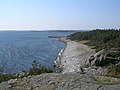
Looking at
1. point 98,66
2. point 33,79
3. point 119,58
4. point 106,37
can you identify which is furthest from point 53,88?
point 106,37

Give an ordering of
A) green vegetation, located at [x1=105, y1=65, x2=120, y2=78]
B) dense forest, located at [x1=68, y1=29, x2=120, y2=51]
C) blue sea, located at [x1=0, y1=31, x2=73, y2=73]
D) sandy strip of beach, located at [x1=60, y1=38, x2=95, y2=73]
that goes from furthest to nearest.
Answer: dense forest, located at [x1=68, y1=29, x2=120, y2=51] < blue sea, located at [x1=0, y1=31, x2=73, y2=73] < sandy strip of beach, located at [x1=60, y1=38, x2=95, y2=73] < green vegetation, located at [x1=105, y1=65, x2=120, y2=78]

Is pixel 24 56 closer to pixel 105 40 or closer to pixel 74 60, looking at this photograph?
pixel 74 60

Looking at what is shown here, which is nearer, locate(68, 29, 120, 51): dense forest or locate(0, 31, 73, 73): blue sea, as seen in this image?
locate(0, 31, 73, 73): blue sea

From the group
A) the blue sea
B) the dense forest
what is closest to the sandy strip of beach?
the blue sea

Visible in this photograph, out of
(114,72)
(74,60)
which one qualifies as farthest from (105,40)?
(114,72)

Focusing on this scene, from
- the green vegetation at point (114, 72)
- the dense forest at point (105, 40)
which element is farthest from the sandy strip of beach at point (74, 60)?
the green vegetation at point (114, 72)

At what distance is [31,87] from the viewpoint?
7555 millimetres

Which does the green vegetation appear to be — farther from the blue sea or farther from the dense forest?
the dense forest

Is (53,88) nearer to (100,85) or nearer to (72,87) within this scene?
(72,87)

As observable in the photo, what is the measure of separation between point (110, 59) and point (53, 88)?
3280 cm

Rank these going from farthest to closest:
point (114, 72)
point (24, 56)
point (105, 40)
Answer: point (105, 40) < point (24, 56) < point (114, 72)

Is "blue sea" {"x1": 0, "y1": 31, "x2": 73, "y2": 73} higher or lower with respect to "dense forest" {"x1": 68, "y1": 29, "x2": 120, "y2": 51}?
lower

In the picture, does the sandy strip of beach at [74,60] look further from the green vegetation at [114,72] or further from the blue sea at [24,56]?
the green vegetation at [114,72]

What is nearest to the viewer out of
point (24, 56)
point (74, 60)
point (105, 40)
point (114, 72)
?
point (114, 72)
